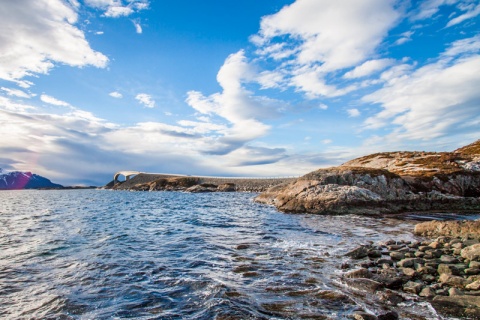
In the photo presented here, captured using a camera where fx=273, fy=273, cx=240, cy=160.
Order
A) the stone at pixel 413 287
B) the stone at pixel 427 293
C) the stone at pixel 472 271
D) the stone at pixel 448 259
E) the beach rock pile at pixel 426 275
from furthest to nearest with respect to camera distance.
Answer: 1. the stone at pixel 448 259
2. the stone at pixel 472 271
3. the stone at pixel 413 287
4. the stone at pixel 427 293
5. the beach rock pile at pixel 426 275

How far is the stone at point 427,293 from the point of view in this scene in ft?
25.7

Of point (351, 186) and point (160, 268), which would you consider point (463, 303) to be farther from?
point (351, 186)

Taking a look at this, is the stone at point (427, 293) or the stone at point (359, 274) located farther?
the stone at point (359, 274)

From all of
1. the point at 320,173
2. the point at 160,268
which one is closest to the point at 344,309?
the point at 160,268

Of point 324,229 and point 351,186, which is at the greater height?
point 351,186

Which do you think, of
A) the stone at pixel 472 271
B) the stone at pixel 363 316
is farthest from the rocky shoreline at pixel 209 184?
the stone at pixel 363 316

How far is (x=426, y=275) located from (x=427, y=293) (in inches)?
75.0

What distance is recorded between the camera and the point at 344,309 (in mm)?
7168

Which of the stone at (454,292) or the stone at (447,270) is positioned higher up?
the stone at (447,270)

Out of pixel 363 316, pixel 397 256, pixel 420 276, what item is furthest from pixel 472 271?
pixel 363 316

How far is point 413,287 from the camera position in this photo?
830cm

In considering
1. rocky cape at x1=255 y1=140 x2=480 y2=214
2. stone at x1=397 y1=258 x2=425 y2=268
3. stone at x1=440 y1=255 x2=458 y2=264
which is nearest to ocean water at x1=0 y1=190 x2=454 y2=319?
stone at x1=397 y1=258 x2=425 y2=268

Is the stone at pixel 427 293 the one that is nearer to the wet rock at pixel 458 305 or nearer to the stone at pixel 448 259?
the wet rock at pixel 458 305

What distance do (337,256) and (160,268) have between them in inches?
304
